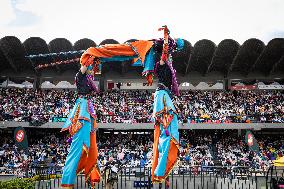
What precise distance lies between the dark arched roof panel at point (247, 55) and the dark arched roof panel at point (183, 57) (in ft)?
13.1

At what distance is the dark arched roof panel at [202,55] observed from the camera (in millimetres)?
27188

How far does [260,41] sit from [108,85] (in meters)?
13.8

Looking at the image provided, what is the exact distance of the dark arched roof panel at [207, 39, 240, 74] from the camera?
1073 inches

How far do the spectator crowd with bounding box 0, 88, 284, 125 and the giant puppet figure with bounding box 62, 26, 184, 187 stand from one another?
17178mm

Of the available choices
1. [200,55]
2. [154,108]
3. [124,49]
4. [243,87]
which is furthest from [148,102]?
[154,108]

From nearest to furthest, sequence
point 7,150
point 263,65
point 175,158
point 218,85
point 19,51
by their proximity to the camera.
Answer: point 175,158 → point 7,150 → point 19,51 → point 263,65 → point 218,85

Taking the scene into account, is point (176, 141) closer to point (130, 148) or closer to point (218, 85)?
point (130, 148)

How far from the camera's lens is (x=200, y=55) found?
2870 centimetres

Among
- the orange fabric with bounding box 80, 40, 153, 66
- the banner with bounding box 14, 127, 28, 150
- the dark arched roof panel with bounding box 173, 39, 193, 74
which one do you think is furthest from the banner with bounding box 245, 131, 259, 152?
the orange fabric with bounding box 80, 40, 153, 66

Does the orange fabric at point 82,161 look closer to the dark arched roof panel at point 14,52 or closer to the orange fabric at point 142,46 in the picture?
the orange fabric at point 142,46

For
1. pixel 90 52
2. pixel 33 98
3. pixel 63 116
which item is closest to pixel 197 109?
pixel 63 116

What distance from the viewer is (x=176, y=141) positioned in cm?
782

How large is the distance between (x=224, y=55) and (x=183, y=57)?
3.38 metres


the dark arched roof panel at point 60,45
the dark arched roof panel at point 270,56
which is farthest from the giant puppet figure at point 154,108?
the dark arched roof panel at point 270,56
